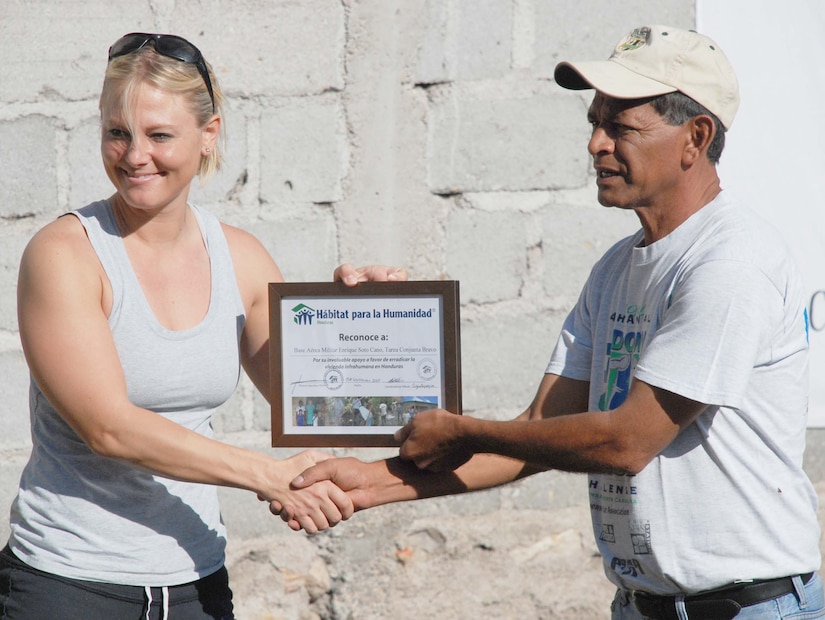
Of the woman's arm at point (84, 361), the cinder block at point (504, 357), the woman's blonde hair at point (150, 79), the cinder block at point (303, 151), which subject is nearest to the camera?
the woman's arm at point (84, 361)

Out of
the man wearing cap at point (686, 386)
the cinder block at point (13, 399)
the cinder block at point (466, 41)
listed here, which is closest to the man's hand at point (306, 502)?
the man wearing cap at point (686, 386)

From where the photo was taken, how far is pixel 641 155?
1977mm

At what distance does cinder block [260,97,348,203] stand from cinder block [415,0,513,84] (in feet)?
1.03

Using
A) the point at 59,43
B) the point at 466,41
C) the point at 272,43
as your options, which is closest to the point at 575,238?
the point at 466,41

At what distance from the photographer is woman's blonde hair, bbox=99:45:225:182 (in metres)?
2.02

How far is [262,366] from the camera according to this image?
2.35 metres

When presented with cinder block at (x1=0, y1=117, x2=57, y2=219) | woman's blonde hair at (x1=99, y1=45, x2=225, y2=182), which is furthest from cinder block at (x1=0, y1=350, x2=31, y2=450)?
woman's blonde hair at (x1=99, y1=45, x2=225, y2=182)

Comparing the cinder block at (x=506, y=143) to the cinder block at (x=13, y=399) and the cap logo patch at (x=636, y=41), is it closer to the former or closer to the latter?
the cap logo patch at (x=636, y=41)

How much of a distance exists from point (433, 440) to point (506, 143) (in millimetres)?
1223

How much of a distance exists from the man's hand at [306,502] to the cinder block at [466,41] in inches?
52.7

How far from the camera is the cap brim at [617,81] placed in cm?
195

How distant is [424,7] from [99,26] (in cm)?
97

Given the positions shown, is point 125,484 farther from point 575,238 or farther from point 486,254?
point 575,238

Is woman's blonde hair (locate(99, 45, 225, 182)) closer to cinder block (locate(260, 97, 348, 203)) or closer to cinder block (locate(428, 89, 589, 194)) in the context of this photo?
cinder block (locate(260, 97, 348, 203))
